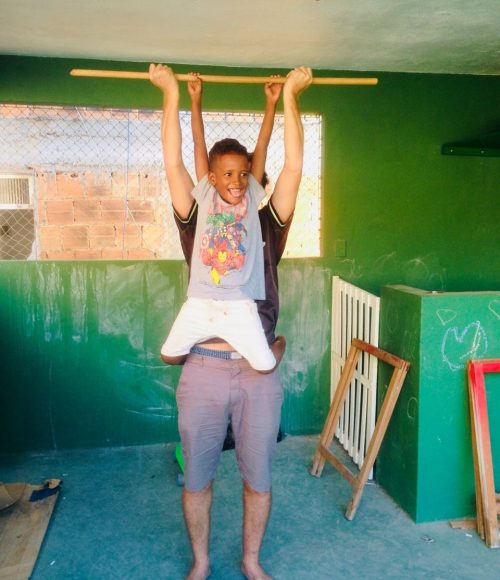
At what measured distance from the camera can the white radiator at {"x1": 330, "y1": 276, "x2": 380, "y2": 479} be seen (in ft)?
10.4

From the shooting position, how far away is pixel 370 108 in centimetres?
Result: 374

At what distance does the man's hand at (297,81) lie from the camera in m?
2.20

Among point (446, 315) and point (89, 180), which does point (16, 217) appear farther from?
point (446, 315)

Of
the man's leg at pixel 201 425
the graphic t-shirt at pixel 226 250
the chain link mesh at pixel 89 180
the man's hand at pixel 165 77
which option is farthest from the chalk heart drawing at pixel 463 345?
the chain link mesh at pixel 89 180

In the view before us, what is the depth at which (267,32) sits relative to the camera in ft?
9.67

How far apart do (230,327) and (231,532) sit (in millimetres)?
1213

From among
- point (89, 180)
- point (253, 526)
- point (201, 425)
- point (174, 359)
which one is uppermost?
point (89, 180)

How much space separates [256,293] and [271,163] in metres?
1.80

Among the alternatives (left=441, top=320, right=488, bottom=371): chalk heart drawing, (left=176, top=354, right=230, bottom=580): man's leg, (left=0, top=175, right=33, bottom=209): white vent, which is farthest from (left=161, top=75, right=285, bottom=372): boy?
(left=0, top=175, right=33, bottom=209): white vent

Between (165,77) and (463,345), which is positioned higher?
(165,77)

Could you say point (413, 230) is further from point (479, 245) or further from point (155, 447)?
point (155, 447)

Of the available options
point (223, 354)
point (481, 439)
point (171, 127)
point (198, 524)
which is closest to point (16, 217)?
point (171, 127)

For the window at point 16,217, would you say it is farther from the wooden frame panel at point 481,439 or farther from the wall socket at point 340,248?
the wooden frame panel at point 481,439

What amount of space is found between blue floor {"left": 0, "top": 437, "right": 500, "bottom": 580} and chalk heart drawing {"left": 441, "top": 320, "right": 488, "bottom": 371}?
0.84 metres
